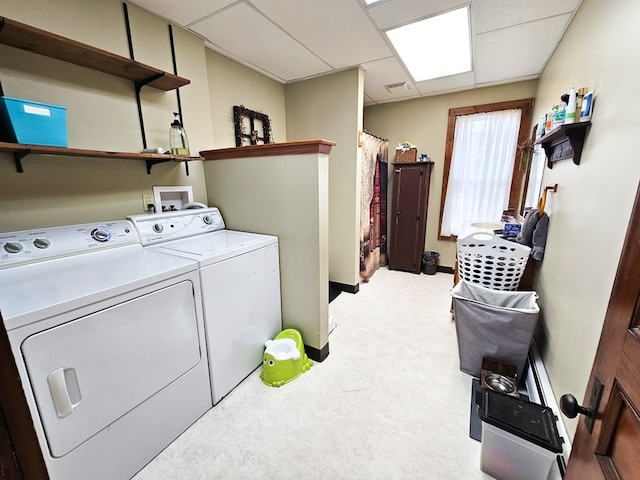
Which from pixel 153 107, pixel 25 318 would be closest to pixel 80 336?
pixel 25 318

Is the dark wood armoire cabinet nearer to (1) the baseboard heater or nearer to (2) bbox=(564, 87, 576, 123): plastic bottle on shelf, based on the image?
(1) the baseboard heater

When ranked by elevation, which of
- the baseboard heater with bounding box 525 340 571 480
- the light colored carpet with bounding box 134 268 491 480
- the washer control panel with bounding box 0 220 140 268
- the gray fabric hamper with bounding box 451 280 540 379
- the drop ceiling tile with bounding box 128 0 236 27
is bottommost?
the light colored carpet with bounding box 134 268 491 480

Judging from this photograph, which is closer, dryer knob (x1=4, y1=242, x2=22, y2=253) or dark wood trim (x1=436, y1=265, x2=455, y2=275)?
dryer knob (x1=4, y1=242, x2=22, y2=253)

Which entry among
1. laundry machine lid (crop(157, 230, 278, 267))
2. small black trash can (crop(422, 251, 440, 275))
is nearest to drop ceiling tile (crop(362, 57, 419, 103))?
laundry machine lid (crop(157, 230, 278, 267))

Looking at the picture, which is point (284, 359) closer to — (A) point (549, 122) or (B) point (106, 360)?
(B) point (106, 360)

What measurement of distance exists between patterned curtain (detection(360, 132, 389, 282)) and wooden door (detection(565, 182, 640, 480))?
2692 millimetres

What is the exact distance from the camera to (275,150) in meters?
1.84

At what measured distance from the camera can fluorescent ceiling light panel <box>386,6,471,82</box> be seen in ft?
6.58

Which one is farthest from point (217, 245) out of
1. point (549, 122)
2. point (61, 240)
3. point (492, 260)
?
point (549, 122)

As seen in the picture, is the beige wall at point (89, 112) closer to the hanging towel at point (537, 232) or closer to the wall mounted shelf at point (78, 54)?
the wall mounted shelf at point (78, 54)

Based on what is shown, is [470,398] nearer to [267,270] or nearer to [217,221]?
[267,270]

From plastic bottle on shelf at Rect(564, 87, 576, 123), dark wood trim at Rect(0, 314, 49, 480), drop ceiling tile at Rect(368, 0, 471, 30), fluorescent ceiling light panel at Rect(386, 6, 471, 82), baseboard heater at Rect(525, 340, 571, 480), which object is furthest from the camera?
fluorescent ceiling light panel at Rect(386, 6, 471, 82)

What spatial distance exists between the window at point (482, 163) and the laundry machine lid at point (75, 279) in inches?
135

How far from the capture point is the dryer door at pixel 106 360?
98 centimetres
